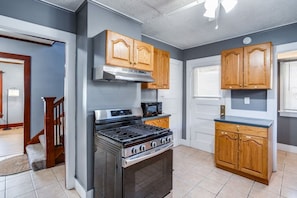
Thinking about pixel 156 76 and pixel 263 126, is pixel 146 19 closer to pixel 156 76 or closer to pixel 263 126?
pixel 156 76

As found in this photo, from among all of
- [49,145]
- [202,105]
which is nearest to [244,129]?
[202,105]

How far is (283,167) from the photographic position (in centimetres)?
300

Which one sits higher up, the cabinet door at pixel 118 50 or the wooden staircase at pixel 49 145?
the cabinet door at pixel 118 50

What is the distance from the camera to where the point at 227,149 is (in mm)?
2807

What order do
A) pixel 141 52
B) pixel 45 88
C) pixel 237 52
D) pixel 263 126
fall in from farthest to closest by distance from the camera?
pixel 45 88
pixel 237 52
pixel 263 126
pixel 141 52

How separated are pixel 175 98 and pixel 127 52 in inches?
93.2

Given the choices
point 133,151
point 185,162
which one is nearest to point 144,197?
point 133,151

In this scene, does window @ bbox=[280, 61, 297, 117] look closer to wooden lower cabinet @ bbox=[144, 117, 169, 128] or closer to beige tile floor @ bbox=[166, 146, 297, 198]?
beige tile floor @ bbox=[166, 146, 297, 198]

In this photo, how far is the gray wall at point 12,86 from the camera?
6133mm

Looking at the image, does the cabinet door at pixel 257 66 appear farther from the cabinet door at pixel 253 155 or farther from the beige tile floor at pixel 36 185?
the beige tile floor at pixel 36 185

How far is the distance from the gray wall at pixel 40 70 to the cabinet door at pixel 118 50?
3.15 meters

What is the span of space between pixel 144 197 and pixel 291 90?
4.37 meters

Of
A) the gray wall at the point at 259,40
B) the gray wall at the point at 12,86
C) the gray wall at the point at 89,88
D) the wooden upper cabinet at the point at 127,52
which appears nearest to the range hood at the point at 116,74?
the wooden upper cabinet at the point at 127,52

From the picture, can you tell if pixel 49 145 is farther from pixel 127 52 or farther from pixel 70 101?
pixel 127 52
